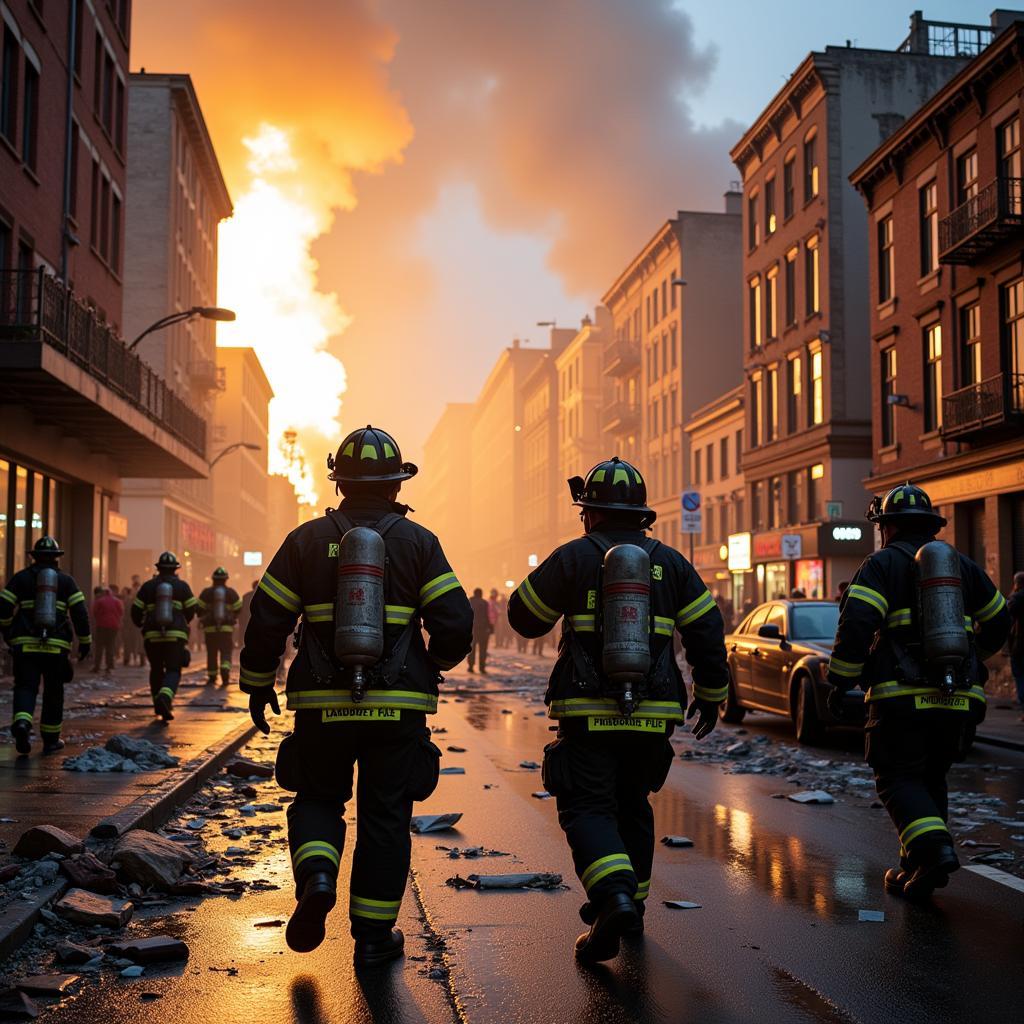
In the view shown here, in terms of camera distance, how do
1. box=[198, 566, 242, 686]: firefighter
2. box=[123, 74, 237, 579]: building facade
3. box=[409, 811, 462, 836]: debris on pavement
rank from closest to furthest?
box=[409, 811, 462, 836]: debris on pavement < box=[198, 566, 242, 686]: firefighter < box=[123, 74, 237, 579]: building facade

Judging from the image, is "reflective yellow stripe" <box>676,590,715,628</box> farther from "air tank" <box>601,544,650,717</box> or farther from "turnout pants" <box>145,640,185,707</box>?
"turnout pants" <box>145,640,185,707</box>

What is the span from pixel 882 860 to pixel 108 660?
73.3 feet

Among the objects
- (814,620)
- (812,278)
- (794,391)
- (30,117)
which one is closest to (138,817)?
(814,620)

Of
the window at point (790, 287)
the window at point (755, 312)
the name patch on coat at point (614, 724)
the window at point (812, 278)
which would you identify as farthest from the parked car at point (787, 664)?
the window at point (755, 312)

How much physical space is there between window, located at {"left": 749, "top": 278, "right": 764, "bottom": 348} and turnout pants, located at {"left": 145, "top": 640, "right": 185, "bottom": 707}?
31.0 meters

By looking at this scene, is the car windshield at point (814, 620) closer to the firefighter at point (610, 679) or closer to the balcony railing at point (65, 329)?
the firefighter at point (610, 679)

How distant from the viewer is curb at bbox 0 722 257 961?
5.19m

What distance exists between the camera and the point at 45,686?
37.8 feet

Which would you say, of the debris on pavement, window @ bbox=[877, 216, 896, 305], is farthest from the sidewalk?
window @ bbox=[877, 216, 896, 305]

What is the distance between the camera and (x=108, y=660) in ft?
88.9

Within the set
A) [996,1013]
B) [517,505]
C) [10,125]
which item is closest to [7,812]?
[996,1013]

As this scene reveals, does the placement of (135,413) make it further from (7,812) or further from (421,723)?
(421,723)

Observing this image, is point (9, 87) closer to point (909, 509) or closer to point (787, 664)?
point (787, 664)

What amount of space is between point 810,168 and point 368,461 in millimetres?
35929
